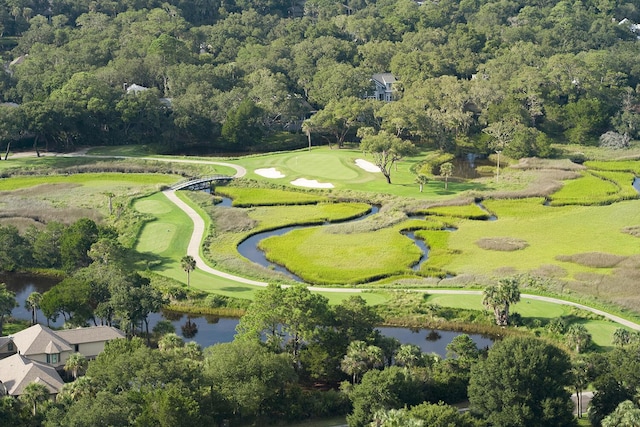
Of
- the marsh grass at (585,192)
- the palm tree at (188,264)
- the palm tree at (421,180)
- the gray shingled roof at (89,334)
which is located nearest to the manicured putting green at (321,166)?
the palm tree at (421,180)

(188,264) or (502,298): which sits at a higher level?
(188,264)

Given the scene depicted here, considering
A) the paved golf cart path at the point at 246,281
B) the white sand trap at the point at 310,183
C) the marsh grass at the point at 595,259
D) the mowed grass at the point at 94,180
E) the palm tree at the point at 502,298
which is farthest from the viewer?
the mowed grass at the point at 94,180

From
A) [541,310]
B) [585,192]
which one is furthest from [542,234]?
[541,310]

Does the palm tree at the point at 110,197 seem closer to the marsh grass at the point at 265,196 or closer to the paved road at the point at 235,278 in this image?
the paved road at the point at 235,278

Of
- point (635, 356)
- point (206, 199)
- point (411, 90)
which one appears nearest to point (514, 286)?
point (635, 356)

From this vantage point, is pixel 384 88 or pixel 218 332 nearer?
pixel 218 332

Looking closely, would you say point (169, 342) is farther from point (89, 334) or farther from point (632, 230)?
point (632, 230)

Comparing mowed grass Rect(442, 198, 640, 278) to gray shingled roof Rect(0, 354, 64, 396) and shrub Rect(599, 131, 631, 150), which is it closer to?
shrub Rect(599, 131, 631, 150)
